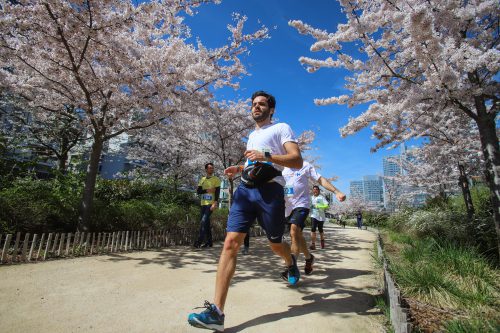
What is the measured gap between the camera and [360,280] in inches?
167

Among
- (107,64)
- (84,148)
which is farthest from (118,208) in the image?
(84,148)

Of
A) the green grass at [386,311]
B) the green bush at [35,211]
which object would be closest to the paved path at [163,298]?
the green grass at [386,311]

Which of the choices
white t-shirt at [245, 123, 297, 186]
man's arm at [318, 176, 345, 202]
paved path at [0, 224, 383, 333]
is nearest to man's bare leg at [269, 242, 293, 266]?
paved path at [0, 224, 383, 333]

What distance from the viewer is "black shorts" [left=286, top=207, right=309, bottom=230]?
4414 mm

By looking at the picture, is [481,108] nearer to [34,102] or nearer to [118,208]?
[118,208]

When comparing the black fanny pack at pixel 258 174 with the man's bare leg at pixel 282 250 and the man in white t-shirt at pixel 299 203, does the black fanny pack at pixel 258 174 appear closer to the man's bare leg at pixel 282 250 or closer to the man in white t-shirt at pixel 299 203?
the man's bare leg at pixel 282 250

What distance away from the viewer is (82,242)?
5391 millimetres

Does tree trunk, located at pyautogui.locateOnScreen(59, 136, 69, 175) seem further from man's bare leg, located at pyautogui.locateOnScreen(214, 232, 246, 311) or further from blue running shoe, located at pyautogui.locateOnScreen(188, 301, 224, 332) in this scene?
blue running shoe, located at pyautogui.locateOnScreen(188, 301, 224, 332)

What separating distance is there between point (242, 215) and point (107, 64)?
5.96 meters

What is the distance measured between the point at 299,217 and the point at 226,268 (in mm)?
Answer: 2351

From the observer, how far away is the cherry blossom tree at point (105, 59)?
17.1 ft

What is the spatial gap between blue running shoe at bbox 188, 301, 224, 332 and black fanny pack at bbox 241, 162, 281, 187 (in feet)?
3.74

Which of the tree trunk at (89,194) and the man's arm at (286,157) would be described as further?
the tree trunk at (89,194)

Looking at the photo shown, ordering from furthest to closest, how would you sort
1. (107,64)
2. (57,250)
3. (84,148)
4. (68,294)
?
(84,148) → (107,64) → (57,250) → (68,294)
